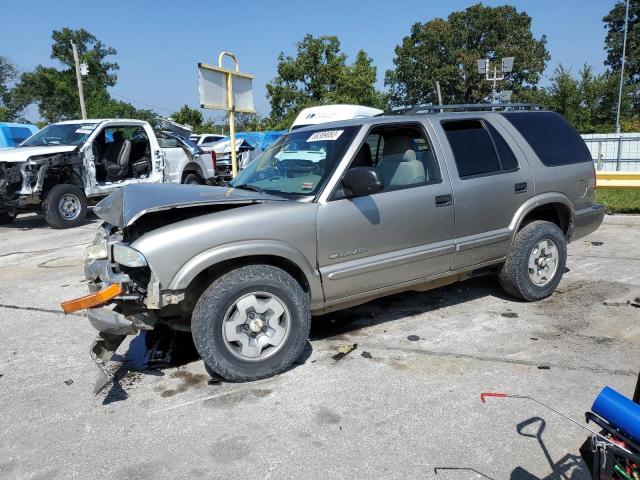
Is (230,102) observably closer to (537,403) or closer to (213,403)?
(213,403)

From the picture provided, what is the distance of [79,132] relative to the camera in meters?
10.5

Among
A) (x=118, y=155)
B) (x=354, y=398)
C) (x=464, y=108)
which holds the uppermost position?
(x=464, y=108)

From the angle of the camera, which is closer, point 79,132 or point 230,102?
point 230,102

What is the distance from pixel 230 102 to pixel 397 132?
14.5 feet

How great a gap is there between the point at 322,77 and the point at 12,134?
22.0 m

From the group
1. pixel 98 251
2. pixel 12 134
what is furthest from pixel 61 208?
pixel 12 134

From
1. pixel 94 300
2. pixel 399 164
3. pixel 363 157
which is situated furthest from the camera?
pixel 399 164

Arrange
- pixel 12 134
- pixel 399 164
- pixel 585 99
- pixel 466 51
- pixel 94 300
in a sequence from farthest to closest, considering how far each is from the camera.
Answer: pixel 466 51 < pixel 585 99 < pixel 12 134 < pixel 399 164 < pixel 94 300

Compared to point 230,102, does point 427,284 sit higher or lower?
lower

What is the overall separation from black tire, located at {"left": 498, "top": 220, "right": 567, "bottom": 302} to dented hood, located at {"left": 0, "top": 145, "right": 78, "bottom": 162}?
343 inches

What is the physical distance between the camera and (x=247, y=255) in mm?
3354

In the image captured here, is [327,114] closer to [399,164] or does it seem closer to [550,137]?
[550,137]

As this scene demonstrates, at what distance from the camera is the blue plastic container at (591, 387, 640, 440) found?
1.58 metres

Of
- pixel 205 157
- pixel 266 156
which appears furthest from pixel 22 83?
pixel 266 156
